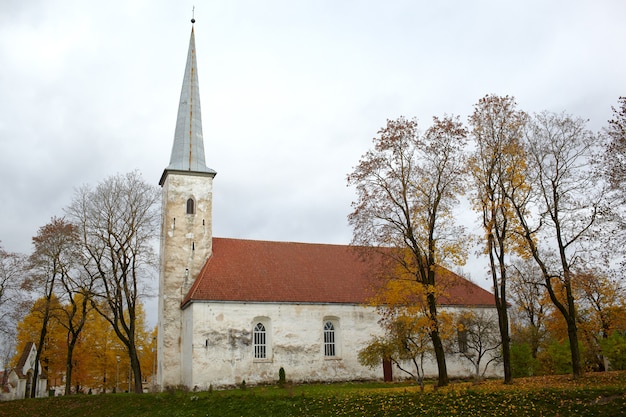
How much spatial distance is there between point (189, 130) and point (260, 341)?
14616 millimetres

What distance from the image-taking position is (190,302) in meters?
29.8

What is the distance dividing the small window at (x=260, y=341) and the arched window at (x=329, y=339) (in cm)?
375

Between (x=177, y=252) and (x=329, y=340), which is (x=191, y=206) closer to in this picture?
(x=177, y=252)

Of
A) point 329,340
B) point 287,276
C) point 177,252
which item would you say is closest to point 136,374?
point 177,252

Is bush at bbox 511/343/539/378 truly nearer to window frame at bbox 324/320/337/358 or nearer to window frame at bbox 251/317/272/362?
window frame at bbox 324/320/337/358

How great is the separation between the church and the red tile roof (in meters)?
0.07

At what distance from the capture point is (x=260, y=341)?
30531 mm

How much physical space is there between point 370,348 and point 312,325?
8577 millimetres

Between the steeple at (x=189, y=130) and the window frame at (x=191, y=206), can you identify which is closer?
the window frame at (x=191, y=206)

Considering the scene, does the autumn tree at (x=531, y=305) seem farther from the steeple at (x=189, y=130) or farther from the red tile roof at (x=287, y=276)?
the steeple at (x=189, y=130)

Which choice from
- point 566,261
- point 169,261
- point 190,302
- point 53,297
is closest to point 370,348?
point 566,261

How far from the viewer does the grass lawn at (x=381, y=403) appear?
15.3m

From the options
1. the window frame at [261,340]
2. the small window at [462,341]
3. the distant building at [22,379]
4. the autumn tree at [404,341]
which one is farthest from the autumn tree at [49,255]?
the small window at [462,341]

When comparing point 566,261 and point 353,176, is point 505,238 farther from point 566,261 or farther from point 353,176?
point 353,176
